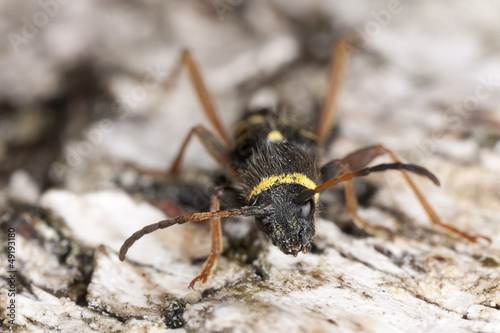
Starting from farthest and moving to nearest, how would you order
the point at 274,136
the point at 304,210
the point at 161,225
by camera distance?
the point at 274,136 < the point at 304,210 < the point at 161,225

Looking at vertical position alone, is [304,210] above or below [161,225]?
above

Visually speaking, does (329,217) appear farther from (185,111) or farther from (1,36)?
(1,36)

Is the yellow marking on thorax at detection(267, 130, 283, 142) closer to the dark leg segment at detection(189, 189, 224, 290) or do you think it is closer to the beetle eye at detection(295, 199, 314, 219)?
the dark leg segment at detection(189, 189, 224, 290)

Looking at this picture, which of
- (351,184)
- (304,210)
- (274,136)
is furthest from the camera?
(274,136)

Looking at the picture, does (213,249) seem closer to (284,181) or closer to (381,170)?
(284,181)

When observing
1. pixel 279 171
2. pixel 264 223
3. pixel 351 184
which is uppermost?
pixel 351 184

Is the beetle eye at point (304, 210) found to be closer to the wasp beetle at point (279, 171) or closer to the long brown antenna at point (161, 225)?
the wasp beetle at point (279, 171)

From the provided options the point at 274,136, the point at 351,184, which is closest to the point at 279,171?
the point at 351,184
